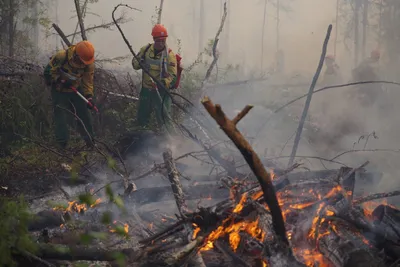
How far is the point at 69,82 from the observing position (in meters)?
6.77

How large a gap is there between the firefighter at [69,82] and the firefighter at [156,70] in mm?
988

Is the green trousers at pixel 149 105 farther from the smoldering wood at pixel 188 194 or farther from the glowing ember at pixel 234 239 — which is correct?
the glowing ember at pixel 234 239

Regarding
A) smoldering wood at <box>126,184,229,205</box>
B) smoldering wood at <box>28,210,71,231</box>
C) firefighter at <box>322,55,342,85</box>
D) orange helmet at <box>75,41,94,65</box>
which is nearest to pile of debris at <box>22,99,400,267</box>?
smoldering wood at <box>126,184,229,205</box>

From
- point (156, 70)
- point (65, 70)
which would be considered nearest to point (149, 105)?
point (156, 70)

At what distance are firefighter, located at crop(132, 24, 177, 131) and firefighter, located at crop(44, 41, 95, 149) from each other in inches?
38.9

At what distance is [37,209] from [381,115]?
8806mm

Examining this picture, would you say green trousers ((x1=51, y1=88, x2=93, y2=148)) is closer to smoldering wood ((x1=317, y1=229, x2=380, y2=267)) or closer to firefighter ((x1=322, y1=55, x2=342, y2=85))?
smoldering wood ((x1=317, y1=229, x2=380, y2=267))

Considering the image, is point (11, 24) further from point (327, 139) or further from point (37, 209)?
point (327, 139)

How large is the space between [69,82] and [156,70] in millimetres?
1600

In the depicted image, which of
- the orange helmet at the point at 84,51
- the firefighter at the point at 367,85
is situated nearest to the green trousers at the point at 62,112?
the orange helmet at the point at 84,51

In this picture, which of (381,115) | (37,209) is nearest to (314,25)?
(381,115)

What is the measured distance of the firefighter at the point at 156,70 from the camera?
723 cm

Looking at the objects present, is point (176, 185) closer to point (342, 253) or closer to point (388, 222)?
point (342, 253)

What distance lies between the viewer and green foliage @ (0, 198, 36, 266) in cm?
203
